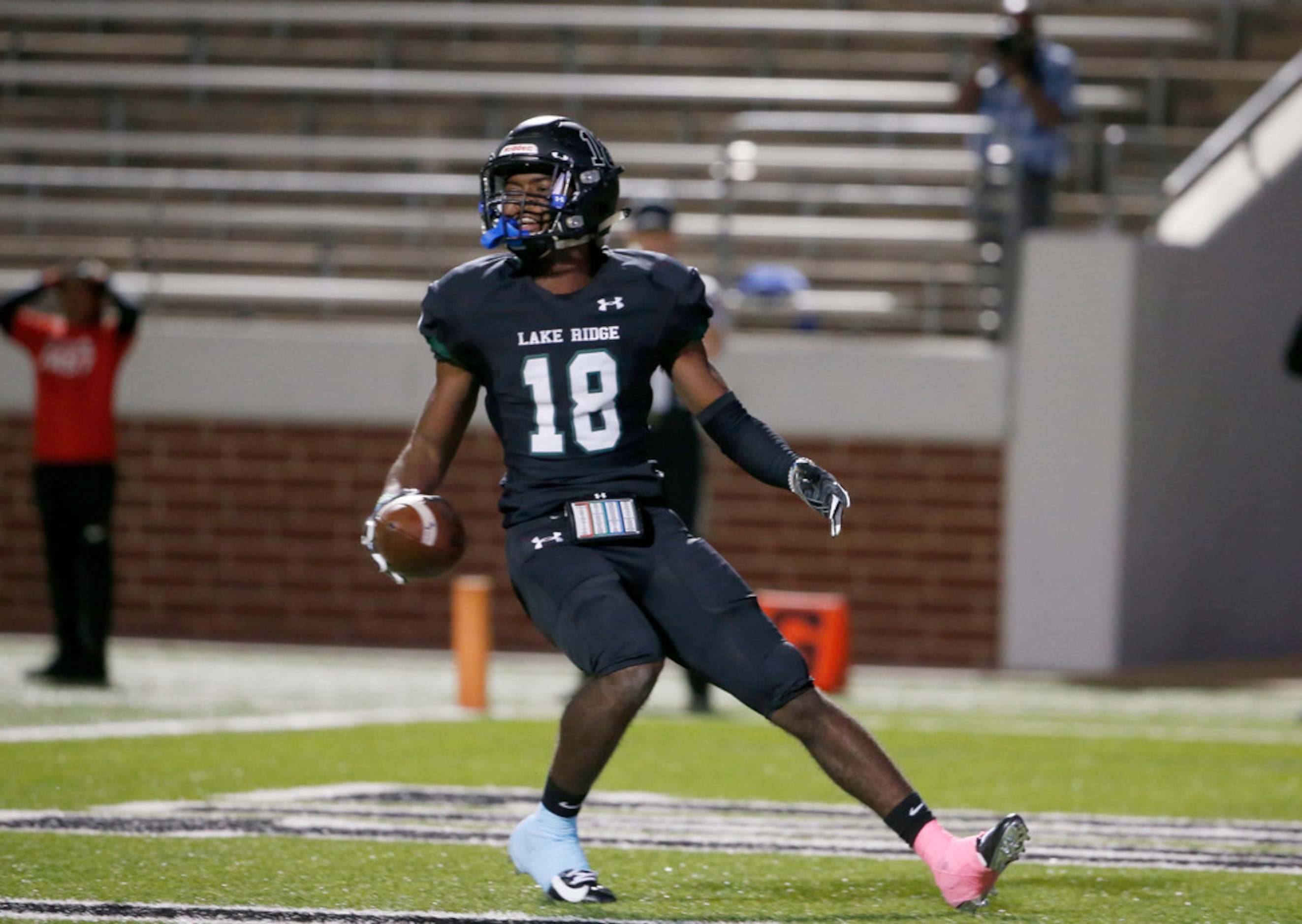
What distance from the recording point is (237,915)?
454 centimetres

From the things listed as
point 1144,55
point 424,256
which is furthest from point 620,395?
point 1144,55

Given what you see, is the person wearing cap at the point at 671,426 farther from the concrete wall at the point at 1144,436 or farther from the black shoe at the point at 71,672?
the concrete wall at the point at 1144,436

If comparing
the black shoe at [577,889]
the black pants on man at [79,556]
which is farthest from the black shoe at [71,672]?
the black shoe at [577,889]

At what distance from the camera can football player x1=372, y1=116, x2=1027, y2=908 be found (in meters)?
4.83

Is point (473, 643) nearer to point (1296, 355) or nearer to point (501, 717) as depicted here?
point (501, 717)

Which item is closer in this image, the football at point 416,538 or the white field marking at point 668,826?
the football at point 416,538

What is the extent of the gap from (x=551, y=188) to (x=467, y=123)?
10.9 meters

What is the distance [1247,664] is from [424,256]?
550 centimetres

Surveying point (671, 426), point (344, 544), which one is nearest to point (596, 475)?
point (671, 426)

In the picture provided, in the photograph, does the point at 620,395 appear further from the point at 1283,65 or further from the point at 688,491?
the point at 1283,65

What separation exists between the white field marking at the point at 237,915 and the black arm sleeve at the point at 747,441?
98 centimetres

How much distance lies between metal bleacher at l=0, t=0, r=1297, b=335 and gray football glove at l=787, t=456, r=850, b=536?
26.5ft

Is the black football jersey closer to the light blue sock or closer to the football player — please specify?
the football player

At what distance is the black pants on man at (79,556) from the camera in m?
10.5
